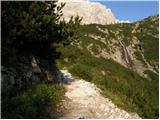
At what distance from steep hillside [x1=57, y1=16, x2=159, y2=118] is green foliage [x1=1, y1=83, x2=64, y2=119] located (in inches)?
120

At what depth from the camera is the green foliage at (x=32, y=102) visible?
14.4m

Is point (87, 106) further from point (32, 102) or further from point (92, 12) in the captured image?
point (92, 12)

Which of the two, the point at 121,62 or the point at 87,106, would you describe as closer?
the point at 87,106

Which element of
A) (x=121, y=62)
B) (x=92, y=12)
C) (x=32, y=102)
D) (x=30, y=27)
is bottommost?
(x=121, y=62)

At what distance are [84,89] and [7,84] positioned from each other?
492 centimetres

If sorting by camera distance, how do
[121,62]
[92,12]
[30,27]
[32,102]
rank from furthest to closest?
[92,12] → [121,62] → [30,27] → [32,102]

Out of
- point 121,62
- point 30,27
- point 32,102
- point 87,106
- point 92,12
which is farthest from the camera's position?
point 92,12

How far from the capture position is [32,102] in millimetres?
15406

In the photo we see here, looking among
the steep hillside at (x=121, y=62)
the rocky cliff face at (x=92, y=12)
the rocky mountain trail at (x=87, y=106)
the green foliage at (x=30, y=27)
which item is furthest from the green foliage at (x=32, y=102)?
the rocky cliff face at (x=92, y=12)

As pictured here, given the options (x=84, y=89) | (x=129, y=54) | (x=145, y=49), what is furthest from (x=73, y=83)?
(x=145, y=49)

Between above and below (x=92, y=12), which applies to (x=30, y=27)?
below

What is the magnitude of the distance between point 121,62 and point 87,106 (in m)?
33.5

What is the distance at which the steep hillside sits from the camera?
21.6 m

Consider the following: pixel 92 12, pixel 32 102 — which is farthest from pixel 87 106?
pixel 92 12
